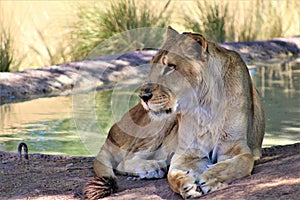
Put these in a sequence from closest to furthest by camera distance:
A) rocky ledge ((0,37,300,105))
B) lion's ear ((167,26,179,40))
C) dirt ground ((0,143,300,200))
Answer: dirt ground ((0,143,300,200)), lion's ear ((167,26,179,40)), rocky ledge ((0,37,300,105))

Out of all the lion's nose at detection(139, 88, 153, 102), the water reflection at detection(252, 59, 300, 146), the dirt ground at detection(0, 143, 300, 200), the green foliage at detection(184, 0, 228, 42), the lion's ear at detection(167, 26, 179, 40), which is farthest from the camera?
the green foliage at detection(184, 0, 228, 42)

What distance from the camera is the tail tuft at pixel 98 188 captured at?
5.61m

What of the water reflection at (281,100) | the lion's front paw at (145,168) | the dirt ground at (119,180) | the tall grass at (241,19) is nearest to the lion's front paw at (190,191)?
the dirt ground at (119,180)

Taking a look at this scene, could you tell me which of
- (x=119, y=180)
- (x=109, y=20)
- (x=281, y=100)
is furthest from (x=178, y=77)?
(x=109, y=20)

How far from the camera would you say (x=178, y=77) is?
5.56 meters

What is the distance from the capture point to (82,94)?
1156 cm

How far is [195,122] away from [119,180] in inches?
33.9

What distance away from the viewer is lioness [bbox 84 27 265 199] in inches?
218

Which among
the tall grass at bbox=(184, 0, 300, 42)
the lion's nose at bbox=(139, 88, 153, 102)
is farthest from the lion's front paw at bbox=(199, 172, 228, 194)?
the tall grass at bbox=(184, 0, 300, 42)

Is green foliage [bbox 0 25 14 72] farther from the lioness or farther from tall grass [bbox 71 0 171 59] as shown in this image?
the lioness

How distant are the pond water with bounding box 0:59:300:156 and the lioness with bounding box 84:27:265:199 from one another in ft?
5.78

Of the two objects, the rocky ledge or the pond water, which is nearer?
the pond water

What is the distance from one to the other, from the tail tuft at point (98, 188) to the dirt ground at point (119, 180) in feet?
0.22

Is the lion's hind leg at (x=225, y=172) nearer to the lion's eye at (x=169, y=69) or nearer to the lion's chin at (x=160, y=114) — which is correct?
the lion's chin at (x=160, y=114)
